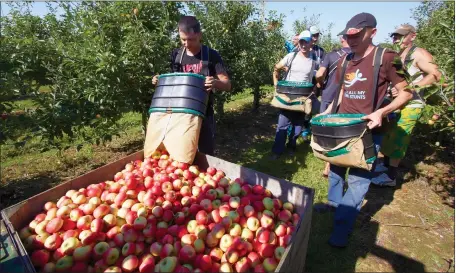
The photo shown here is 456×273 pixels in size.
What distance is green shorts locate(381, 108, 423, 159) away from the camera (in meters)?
3.41

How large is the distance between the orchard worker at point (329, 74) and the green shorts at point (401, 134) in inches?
33.0

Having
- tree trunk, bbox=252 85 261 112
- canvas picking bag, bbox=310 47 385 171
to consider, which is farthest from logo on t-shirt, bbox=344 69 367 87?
tree trunk, bbox=252 85 261 112

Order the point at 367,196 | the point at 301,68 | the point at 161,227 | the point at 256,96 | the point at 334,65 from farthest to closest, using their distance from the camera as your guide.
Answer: the point at 256,96 < the point at 301,68 < the point at 334,65 < the point at 367,196 < the point at 161,227

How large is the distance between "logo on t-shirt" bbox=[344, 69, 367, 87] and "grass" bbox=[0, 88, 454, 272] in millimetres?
1535

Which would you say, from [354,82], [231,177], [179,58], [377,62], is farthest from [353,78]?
[179,58]

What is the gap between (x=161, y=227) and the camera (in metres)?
1.87

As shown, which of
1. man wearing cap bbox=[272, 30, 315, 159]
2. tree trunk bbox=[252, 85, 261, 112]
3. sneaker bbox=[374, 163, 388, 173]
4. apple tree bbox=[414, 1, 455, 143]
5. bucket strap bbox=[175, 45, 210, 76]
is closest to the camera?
apple tree bbox=[414, 1, 455, 143]

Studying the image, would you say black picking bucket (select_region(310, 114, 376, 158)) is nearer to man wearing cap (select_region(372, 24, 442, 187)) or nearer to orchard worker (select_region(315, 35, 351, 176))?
man wearing cap (select_region(372, 24, 442, 187))

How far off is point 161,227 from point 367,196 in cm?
291

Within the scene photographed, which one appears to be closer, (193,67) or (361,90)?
(361,90)

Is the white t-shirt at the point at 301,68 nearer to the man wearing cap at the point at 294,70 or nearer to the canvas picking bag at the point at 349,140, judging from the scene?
the man wearing cap at the point at 294,70

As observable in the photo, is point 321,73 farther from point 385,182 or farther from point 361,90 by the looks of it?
point 385,182

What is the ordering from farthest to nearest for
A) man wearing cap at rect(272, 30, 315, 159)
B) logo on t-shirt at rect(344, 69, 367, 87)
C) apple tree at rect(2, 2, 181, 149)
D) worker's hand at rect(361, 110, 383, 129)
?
1. man wearing cap at rect(272, 30, 315, 159)
2. apple tree at rect(2, 2, 181, 149)
3. logo on t-shirt at rect(344, 69, 367, 87)
4. worker's hand at rect(361, 110, 383, 129)

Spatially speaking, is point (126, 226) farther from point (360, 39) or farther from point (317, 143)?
point (360, 39)
